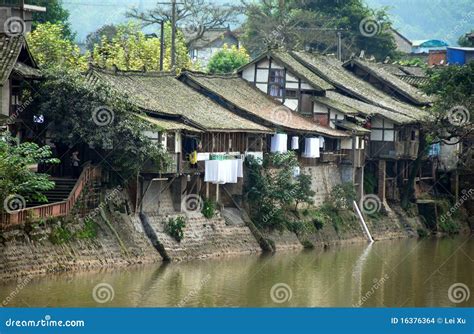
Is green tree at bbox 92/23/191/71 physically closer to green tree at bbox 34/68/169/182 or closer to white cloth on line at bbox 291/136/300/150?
white cloth on line at bbox 291/136/300/150

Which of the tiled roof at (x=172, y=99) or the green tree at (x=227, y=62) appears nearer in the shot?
the tiled roof at (x=172, y=99)

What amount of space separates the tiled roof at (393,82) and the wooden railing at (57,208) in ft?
94.0

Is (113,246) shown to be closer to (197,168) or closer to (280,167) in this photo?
(197,168)

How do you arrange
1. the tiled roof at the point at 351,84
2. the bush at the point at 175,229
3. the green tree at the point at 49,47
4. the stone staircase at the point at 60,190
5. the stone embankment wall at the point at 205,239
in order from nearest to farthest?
the stone staircase at the point at 60,190, the stone embankment wall at the point at 205,239, the bush at the point at 175,229, the green tree at the point at 49,47, the tiled roof at the point at 351,84

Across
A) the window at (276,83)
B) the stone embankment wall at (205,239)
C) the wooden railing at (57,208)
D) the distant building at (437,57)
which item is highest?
the distant building at (437,57)

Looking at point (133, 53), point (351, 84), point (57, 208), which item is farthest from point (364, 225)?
point (57, 208)

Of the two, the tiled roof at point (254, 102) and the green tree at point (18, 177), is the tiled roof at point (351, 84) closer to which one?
the tiled roof at point (254, 102)

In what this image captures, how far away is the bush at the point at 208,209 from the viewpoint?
5234cm

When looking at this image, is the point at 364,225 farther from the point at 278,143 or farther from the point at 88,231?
the point at 88,231

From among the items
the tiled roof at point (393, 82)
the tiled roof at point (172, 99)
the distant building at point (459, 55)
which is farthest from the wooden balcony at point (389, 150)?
the distant building at point (459, 55)

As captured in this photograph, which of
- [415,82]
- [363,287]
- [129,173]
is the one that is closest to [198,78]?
[129,173]

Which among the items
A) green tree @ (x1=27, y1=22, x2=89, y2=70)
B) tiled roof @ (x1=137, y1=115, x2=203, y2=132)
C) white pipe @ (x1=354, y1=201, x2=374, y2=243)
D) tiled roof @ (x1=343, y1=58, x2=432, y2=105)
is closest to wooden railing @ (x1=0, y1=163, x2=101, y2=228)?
tiled roof @ (x1=137, y1=115, x2=203, y2=132)

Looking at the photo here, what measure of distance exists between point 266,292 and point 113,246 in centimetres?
623

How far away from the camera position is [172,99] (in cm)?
5403
